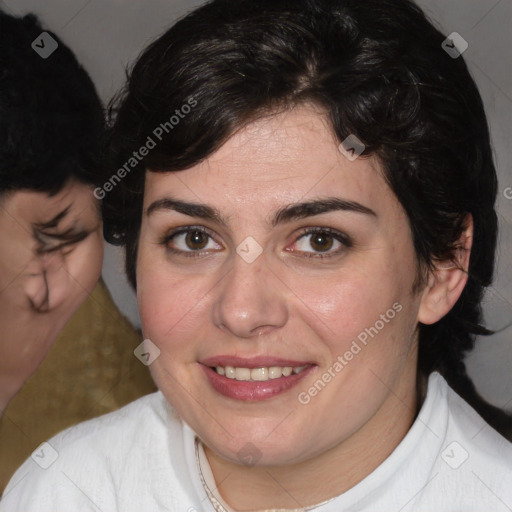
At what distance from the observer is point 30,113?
161 cm

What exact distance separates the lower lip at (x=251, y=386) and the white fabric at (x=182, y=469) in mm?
217

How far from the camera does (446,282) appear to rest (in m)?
1.39

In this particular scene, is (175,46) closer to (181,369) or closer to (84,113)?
(84,113)

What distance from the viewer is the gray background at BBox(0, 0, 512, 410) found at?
1478 mm

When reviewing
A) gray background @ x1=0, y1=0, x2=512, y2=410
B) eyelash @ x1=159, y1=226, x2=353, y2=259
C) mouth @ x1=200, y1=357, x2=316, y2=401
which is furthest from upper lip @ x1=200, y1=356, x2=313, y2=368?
gray background @ x1=0, y1=0, x2=512, y2=410

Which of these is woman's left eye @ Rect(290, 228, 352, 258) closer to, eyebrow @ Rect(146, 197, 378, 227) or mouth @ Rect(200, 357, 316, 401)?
eyebrow @ Rect(146, 197, 378, 227)

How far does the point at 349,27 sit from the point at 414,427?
24.4 inches

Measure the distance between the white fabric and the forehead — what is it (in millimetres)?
411

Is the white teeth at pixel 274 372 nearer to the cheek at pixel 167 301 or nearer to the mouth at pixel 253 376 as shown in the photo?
the mouth at pixel 253 376

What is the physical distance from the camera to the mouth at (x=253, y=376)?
1.28 metres

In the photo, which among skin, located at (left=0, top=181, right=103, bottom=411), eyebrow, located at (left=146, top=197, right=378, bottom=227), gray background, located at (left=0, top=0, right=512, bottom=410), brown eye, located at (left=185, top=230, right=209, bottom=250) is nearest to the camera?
eyebrow, located at (left=146, top=197, right=378, bottom=227)

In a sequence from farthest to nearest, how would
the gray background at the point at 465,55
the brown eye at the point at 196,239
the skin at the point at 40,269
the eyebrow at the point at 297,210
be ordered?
1. the skin at the point at 40,269
2. the gray background at the point at 465,55
3. the brown eye at the point at 196,239
4. the eyebrow at the point at 297,210

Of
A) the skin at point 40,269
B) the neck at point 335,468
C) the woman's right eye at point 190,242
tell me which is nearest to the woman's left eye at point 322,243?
the woman's right eye at point 190,242

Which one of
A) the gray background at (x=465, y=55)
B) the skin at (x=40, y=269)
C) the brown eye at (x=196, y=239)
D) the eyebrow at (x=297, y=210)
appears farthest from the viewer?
the skin at (x=40, y=269)
